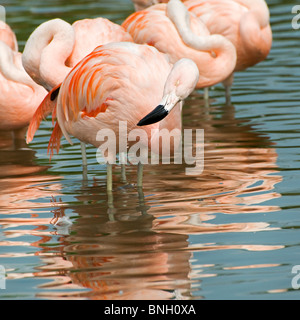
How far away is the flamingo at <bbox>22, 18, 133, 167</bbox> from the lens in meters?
6.75

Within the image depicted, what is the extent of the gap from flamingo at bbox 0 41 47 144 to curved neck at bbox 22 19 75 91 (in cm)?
75

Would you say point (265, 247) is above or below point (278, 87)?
below

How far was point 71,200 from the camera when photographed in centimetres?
611

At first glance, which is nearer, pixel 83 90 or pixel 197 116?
pixel 83 90

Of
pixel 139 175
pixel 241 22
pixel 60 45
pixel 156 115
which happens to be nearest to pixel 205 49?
pixel 241 22

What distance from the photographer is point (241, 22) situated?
9133 millimetres

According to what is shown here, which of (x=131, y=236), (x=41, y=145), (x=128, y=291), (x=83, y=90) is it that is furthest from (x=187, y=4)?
(x=128, y=291)

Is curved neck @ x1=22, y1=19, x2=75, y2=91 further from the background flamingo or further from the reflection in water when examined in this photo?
the reflection in water

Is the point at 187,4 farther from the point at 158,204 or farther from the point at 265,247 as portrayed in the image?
the point at 265,247

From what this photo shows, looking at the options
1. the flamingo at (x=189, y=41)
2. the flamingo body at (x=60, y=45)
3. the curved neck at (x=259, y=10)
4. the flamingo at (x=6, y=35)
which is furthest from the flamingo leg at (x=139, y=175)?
the curved neck at (x=259, y=10)

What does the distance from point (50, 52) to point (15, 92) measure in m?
1.22

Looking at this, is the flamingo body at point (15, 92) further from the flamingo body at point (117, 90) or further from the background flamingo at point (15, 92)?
the flamingo body at point (117, 90)

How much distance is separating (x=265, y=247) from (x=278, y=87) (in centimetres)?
517

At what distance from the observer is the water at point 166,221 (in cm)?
436
